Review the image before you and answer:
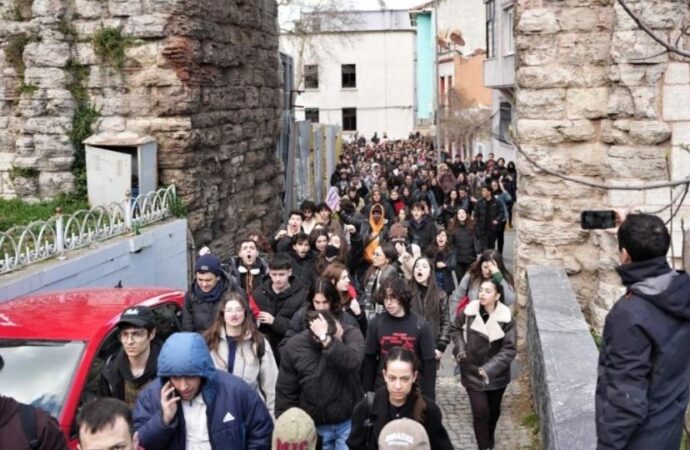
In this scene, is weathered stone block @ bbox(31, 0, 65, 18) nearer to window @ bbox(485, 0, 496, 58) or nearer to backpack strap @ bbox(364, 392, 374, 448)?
backpack strap @ bbox(364, 392, 374, 448)

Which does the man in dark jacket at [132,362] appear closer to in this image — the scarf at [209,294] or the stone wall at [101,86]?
the scarf at [209,294]

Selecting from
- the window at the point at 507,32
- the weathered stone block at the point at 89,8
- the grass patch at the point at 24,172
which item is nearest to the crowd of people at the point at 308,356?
the grass patch at the point at 24,172

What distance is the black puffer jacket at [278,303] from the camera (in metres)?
7.98

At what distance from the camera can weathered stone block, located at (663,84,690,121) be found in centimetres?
995

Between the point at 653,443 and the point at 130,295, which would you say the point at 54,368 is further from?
the point at 653,443

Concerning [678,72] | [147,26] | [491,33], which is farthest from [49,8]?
[491,33]

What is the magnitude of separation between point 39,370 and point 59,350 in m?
0.18

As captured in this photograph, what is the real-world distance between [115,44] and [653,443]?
413 inches

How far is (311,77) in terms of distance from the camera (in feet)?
202

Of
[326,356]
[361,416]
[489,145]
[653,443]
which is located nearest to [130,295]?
[326,356]

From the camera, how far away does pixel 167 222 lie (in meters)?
12.8

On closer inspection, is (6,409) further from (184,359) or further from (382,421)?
(382,421)

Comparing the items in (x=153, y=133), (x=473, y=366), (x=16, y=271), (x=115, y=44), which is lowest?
(x=473, y=366)

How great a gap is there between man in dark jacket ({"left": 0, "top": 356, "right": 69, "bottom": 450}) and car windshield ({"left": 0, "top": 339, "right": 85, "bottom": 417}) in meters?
1.69
